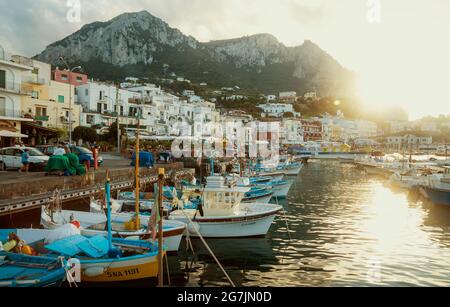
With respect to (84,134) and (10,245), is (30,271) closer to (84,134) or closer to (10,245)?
(10,245)

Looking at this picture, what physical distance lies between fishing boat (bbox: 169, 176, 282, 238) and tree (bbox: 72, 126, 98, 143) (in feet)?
114

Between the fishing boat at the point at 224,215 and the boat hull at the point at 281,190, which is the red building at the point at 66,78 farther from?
the fishing boat at the point at 224,215

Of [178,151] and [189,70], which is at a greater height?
[189,70]

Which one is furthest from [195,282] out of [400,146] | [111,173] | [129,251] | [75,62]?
[400,146]

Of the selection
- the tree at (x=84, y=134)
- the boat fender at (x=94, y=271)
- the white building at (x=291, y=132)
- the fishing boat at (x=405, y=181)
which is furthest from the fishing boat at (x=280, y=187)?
the white building at (x=291, y=132)

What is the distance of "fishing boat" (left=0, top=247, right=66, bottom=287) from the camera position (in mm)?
9227

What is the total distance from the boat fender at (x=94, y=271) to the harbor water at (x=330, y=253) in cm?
87

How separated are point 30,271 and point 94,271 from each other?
73.1 inches

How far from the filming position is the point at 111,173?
84.9 ft

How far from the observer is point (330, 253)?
17438 mm

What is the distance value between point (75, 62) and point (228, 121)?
7564 cm

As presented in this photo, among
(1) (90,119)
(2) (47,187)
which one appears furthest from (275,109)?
(2) (47,187)
